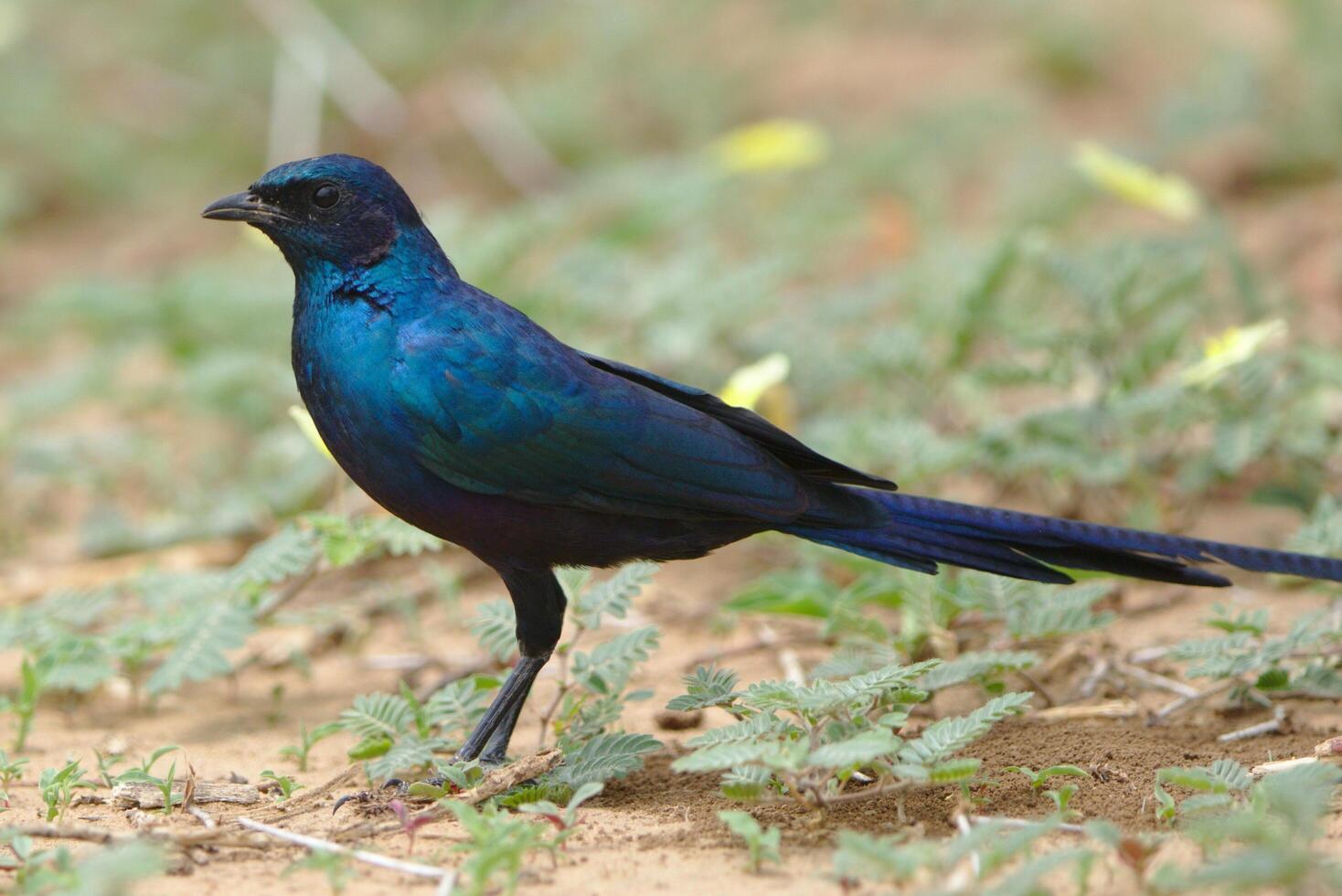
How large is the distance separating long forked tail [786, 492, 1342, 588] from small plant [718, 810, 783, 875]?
Answer: 0.94 m

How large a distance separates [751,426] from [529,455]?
1.85ft

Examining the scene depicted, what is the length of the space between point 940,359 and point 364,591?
2.20 meters

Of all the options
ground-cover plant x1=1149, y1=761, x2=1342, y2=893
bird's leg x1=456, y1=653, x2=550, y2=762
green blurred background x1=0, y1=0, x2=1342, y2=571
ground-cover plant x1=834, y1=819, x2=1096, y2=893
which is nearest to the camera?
ground-cover plant x1=1149, y1=761, x2=1342, y2=893

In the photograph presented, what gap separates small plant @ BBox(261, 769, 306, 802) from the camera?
3.22 m

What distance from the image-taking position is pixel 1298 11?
24.8ft

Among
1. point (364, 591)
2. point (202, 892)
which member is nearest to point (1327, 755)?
point (202, 892)

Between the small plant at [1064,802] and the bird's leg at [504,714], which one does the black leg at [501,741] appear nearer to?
the bird's leg at [504,714]

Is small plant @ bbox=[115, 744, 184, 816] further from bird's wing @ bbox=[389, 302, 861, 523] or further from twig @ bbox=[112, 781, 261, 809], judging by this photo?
bird's wing @ bbox=[389, 302, 861, 523]

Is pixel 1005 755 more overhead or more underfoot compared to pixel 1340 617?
more underfoot

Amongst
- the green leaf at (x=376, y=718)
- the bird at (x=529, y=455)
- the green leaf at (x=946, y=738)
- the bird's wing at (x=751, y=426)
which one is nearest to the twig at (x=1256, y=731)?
the bird at (x=529, y=455)

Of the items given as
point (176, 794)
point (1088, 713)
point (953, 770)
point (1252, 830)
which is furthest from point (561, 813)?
point (1088, 713)

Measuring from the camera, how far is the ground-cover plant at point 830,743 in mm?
2674

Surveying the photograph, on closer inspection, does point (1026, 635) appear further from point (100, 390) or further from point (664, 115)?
point (664, 115)

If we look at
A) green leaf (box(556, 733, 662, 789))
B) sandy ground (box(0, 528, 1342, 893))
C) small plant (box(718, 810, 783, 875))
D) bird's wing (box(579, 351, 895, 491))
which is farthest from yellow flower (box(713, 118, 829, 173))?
small plant (box(718, 810, 783, 875))
